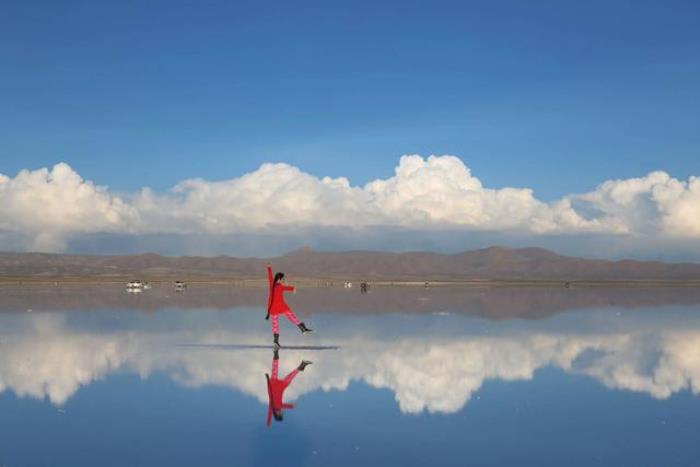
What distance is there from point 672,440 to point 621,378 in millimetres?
5883

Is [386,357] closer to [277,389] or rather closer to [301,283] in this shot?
[277,389]

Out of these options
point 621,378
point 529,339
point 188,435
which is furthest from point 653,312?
point 188,435

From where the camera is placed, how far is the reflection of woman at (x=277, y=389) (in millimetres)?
12453

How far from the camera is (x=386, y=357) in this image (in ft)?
62.6

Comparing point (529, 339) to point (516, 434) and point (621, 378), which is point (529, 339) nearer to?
point (621, 378)

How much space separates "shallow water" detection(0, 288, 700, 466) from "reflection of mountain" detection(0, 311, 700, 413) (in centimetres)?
7

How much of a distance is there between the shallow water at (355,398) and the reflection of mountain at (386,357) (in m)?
0.07

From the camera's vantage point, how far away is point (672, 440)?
10.8 meters

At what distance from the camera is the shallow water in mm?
10094

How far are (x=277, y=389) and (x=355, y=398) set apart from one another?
1808 millimetres

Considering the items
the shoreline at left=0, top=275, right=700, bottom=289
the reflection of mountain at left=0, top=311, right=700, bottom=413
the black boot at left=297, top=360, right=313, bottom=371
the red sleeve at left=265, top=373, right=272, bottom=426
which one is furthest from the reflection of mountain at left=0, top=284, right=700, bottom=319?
the shoreline at left=0, top=275, right=700, bottom=289

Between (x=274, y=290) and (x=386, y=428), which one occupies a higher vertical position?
(x=274, y=290)

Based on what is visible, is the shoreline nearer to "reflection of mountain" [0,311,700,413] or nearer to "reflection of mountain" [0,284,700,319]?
"reflection of mountain" [0,284,700,319]

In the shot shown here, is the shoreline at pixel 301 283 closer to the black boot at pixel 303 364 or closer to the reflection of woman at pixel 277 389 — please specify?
the black boot at pixel 303 364
